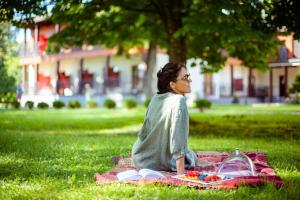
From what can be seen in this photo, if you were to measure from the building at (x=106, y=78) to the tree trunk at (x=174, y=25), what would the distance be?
20721mm

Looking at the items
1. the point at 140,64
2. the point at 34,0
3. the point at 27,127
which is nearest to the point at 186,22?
the point at 34,0

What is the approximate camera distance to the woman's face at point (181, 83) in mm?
6387

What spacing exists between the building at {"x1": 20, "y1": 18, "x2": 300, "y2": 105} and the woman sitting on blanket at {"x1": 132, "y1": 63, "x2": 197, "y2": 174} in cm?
3093

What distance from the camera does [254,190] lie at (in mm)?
5301

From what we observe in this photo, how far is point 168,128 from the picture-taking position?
6324 mm

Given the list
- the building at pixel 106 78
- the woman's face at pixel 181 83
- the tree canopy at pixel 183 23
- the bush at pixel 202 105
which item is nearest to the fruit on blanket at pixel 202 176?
the woman's face at pixel 181 83

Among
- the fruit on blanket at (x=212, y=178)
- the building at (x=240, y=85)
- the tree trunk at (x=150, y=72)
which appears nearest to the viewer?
the fruit on blanket at (x=212, y=178)

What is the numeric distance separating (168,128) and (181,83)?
0.56 metres

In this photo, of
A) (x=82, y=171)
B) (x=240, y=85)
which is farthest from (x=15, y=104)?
(x=240, y=85)

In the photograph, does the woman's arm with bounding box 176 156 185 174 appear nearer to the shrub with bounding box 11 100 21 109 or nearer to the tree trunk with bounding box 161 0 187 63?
the tree trunk with bounding box 161 0 187 63

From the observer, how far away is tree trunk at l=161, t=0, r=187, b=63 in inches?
637

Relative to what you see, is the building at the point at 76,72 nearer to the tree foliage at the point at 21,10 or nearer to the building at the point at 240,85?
the building at the point at 240,85

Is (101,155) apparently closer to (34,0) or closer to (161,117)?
(161,117)

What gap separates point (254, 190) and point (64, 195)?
1874 millimetres
